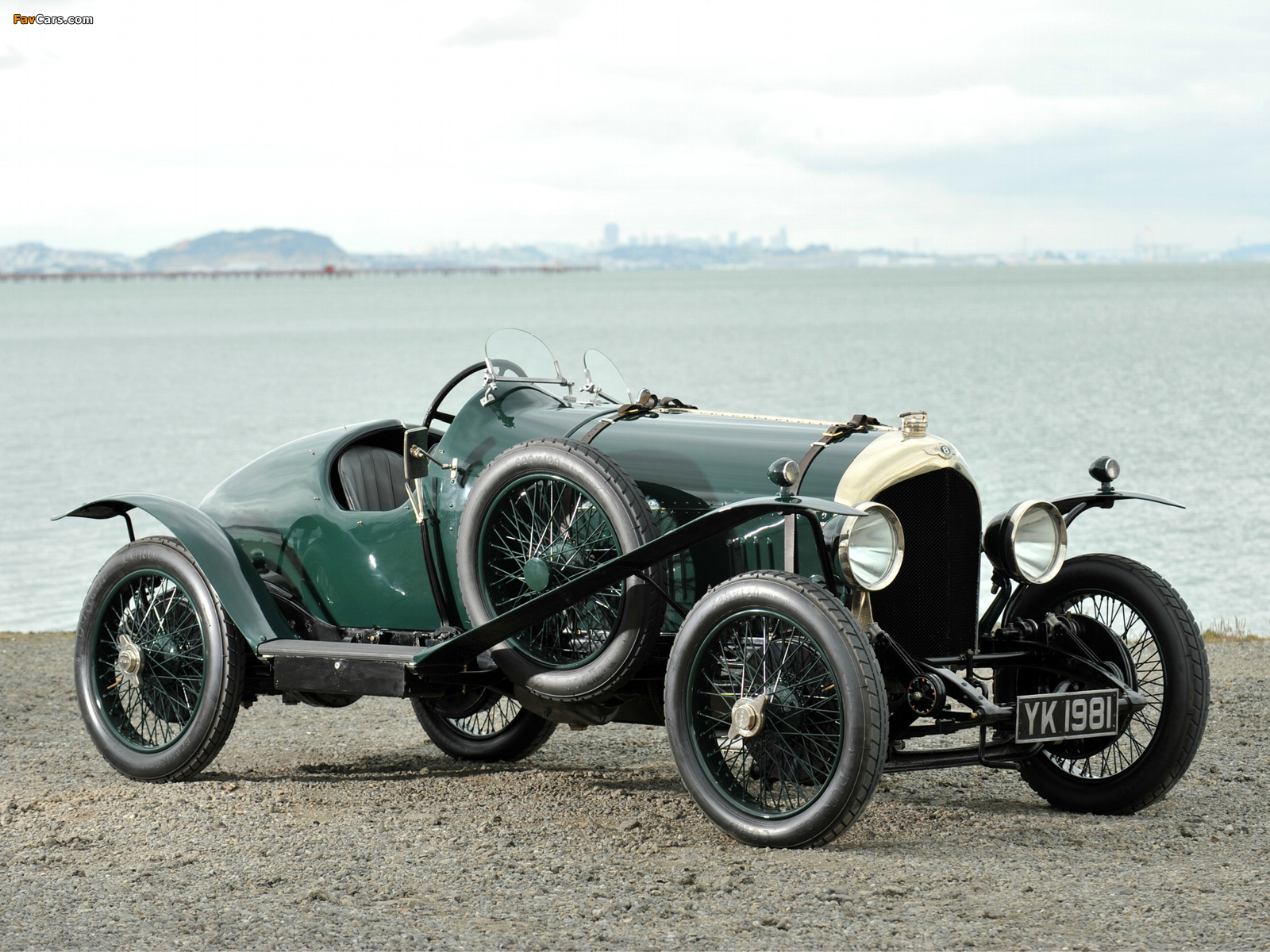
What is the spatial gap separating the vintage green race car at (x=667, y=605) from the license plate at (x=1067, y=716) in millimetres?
12

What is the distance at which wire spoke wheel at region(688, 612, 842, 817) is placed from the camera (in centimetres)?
516

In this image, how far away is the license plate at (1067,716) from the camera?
5.34 meters

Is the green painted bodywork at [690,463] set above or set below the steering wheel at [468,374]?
below

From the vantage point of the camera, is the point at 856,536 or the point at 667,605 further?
the point at 667,605

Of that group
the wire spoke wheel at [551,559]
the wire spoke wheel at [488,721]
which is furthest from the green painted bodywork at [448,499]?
the wire spoke wheel at [488,721]

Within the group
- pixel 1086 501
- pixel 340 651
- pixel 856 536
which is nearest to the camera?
pixel 856 536

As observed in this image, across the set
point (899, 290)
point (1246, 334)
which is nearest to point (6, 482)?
point (1246, 334)

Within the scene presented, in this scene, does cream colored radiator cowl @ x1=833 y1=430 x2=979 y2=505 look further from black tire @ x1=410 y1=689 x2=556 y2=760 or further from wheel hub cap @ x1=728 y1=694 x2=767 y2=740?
black tire @ x1=410 y1=689 x2=556 y2=760

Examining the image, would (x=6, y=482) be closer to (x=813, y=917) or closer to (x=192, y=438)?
(x=192, y=438)

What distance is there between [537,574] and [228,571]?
162 cm

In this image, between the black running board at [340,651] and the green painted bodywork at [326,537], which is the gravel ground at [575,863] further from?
the green painted bodywork at [326,537]

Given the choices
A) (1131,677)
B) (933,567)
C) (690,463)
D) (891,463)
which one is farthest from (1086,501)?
(690,463)

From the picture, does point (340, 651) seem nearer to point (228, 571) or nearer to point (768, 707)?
point (228, 571)

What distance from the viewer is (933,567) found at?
5695 millimetres
